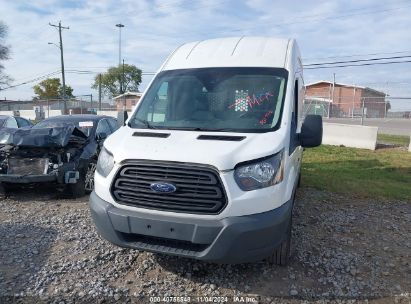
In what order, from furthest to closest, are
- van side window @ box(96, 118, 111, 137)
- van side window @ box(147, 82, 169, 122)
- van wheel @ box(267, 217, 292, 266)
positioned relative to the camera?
van side window @ box(96, 118, 111, 137) → van side window @ box(147, 82, 169, 122) → van wheel @ box(267, 217, 292, 266)

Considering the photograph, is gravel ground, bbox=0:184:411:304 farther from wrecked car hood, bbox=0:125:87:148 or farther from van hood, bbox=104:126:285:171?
wrecked car hood, bbox=0:125:87:148

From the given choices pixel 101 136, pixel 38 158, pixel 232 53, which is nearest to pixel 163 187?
pixel 232 53

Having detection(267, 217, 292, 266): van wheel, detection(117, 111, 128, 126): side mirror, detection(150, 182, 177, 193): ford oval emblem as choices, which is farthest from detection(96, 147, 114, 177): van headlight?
detection(267, 217, 292, 266): van wheel

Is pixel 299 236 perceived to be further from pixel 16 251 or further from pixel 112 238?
pixel 16 251

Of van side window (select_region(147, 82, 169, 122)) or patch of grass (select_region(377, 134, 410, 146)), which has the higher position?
van side window (select_region(147, 82, 169, 122))

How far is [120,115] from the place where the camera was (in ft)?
14.6

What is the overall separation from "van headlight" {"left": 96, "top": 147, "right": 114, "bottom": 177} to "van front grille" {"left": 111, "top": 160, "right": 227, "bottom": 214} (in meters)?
0.16

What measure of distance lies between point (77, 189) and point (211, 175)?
4395 millimetres

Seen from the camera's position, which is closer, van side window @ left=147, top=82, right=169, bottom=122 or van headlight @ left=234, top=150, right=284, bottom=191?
van headlight @ left=234, top=150, right=284, bottom=191

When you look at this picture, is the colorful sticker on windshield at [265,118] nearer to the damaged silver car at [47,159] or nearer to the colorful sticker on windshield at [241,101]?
the colorful sticker on windshield at [241,101]

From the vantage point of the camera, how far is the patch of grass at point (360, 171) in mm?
7438

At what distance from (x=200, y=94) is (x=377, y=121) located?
26.1 meters

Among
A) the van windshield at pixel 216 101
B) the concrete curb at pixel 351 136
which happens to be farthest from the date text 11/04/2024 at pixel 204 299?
the concrete curb at pixel 351 136

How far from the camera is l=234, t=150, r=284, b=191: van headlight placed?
2.97 meters
